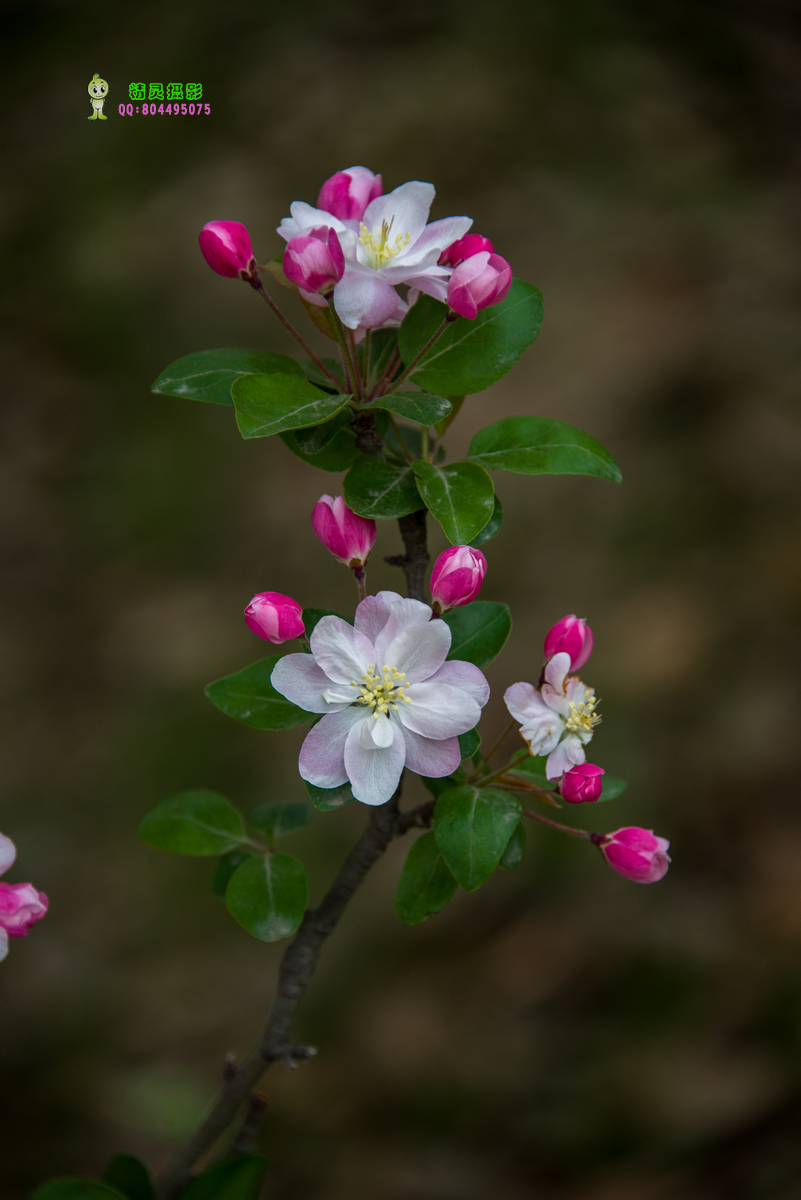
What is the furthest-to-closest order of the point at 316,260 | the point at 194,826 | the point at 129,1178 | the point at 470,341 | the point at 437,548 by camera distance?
the point at 437,548
the point at 129,1178
the point at 194,826
the point at 470,341
the point at 316,260

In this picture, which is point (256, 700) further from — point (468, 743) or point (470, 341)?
point (470, 341)

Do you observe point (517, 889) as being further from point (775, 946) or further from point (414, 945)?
point (775, 946)

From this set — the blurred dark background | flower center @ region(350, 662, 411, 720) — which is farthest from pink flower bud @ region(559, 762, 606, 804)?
the blurred dark background

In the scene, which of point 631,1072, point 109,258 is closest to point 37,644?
point 109,258

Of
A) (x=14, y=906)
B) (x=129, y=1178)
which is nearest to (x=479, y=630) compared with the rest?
(x=14, y=906)

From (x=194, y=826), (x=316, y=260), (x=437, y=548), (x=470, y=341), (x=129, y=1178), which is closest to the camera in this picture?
(x=316, y=260)

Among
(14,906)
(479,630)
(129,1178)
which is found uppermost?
(479,630)

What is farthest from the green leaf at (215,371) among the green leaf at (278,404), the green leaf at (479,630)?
the green leaf at (479,630)
